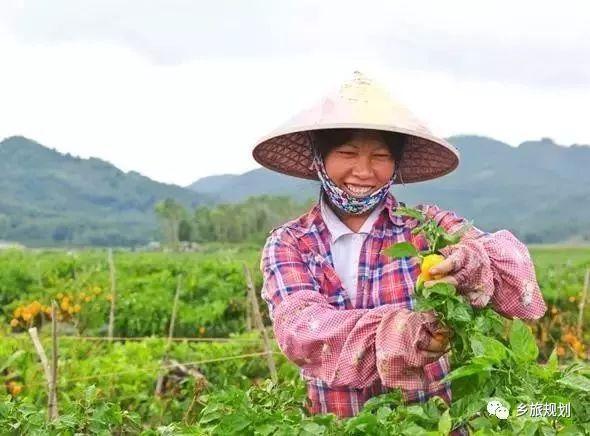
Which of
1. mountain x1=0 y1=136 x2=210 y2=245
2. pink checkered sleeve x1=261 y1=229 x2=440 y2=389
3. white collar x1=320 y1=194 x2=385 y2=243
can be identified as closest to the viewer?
pink checkered sleeve x1=261 y1=229 x2=440 y2=389

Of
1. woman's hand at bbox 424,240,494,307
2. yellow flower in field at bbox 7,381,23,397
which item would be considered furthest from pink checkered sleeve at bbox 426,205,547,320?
yellow flower in field at bbox 7,381,23,397

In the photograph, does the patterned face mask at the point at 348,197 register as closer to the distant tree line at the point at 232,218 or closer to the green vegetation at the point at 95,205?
the distant tree line at the point at 232,218

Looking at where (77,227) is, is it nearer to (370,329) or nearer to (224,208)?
(224,208)

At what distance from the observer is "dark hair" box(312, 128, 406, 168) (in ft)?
7.33

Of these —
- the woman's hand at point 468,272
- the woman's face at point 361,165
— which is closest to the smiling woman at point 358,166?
the woman's face at point 361,165

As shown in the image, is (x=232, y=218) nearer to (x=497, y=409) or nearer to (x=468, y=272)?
(x=468, y=272)

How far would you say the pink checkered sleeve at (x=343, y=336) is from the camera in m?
1.79

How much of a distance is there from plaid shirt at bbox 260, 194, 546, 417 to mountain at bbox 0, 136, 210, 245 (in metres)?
140

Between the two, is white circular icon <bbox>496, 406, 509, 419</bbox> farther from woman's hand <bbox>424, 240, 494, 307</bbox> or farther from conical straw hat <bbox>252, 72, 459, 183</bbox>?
conical straw hat <bbox>252, 72, 459, 183</bbox>

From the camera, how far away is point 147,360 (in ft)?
20.4

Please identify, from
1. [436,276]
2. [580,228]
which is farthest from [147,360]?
[580,228]

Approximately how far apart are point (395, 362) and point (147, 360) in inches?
181

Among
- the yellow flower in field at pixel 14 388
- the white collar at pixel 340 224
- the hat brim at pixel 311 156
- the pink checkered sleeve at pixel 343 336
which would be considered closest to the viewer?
the pink checkered sleeve at pixel 343 336

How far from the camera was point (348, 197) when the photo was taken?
221 cm
